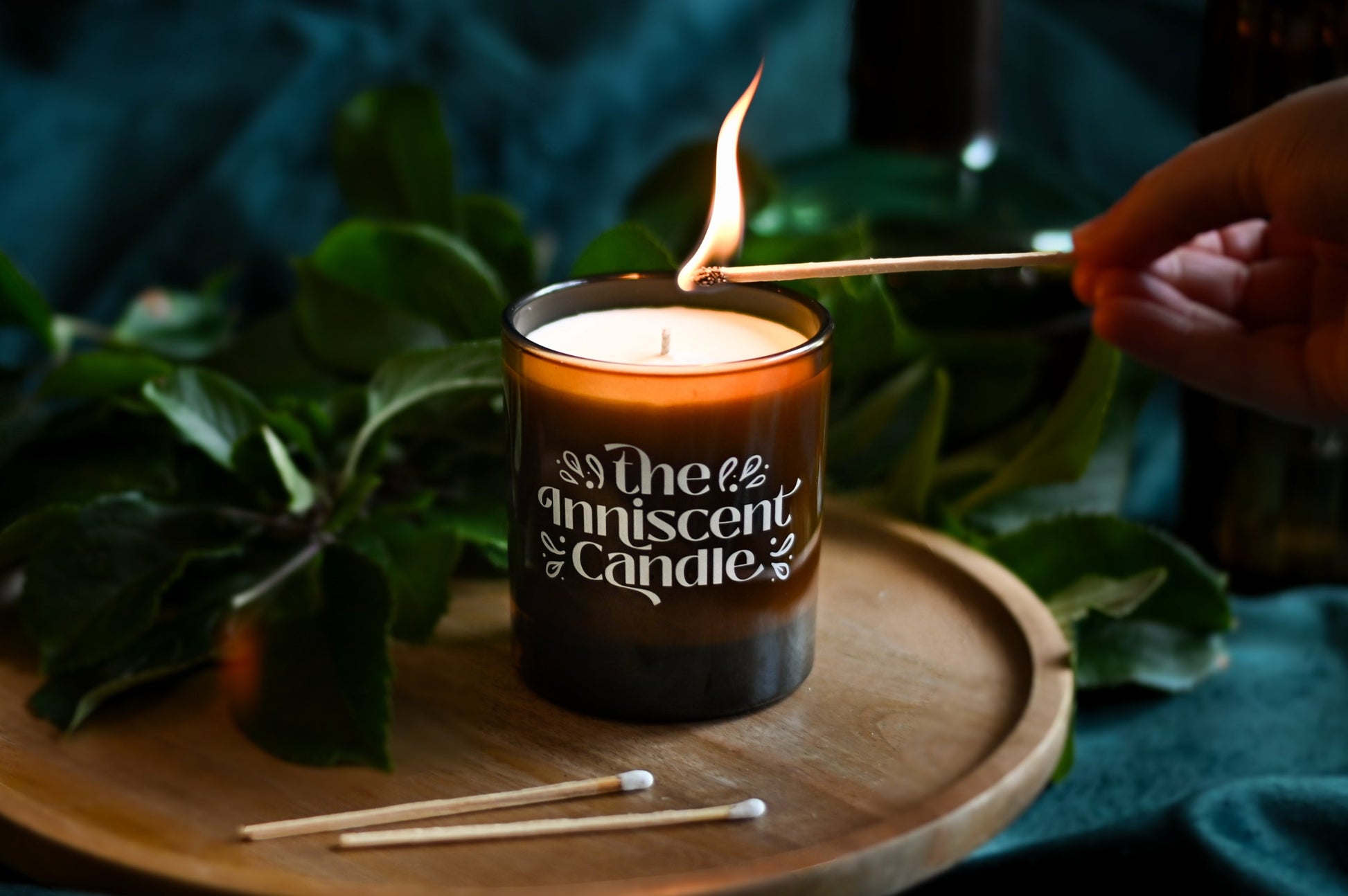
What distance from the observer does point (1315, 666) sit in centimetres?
81

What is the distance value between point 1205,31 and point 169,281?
74 cm

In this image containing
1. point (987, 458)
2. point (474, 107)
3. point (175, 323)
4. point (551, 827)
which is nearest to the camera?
point (551, 827)

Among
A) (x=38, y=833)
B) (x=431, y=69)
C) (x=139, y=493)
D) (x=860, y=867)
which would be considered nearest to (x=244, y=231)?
(x=431, y=69)

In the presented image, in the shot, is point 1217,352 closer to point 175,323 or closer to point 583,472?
point 583,472

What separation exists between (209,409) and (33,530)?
89 millimetres

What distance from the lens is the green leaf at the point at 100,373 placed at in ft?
2.25

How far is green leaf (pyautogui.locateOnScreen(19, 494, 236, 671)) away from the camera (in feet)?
1.90

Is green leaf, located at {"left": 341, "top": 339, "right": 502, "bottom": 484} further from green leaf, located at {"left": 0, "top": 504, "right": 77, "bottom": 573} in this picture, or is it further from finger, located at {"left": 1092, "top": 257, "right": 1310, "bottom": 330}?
finger, located at {"left": 1092, "top": 257, "right": 1310, "bottom": 330}

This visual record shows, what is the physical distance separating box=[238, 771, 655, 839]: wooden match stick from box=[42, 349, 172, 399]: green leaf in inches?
10.4

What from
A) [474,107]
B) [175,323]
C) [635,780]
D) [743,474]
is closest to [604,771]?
[635,780]

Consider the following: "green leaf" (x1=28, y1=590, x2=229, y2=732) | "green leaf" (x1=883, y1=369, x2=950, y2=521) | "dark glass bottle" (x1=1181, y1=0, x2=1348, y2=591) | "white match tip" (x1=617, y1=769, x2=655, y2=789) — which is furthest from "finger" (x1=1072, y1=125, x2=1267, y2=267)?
"green leaf" (x1=28, y1=590, x2=229, y2=732)

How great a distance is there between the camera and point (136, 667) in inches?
23.1

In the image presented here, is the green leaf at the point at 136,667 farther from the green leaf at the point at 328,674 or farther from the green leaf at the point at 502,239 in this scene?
the green leaf at the point at 502,239

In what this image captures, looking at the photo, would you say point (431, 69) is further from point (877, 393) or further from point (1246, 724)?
point (1246, 724)
